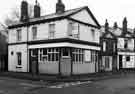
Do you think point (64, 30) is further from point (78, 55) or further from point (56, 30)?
point (78, 55)

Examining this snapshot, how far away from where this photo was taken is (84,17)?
25.1 metres

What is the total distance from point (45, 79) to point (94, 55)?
10.8 metres

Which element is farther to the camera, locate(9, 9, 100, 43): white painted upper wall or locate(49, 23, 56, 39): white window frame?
locate(49, 23, 56, 39): white window frame

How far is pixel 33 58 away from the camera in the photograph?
79.3ft

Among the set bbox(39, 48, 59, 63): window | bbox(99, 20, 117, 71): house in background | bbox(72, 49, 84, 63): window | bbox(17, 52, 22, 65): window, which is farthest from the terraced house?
bbox(17, 52, 22, 65): window

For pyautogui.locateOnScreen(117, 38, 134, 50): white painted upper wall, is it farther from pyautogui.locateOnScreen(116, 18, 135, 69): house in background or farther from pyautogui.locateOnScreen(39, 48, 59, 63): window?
pyautogui.locateOnScreen(39, 48, 59, 63): window

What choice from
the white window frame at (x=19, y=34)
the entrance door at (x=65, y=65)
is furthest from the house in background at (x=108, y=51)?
the white window frame at (x=19, y=34)

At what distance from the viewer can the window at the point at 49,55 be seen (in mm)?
22172

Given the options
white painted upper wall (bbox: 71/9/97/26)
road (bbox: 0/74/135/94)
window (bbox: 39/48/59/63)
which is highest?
white painted upper wall (bbox: 71/9/97/26)

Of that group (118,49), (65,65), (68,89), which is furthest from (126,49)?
(68,89)

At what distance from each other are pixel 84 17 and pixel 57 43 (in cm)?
597

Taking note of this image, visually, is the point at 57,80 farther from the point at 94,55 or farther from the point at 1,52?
the point at 1,52

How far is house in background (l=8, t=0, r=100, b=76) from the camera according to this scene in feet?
71.5

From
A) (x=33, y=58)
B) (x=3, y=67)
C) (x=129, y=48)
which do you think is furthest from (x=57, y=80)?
(x=129, y=48)
